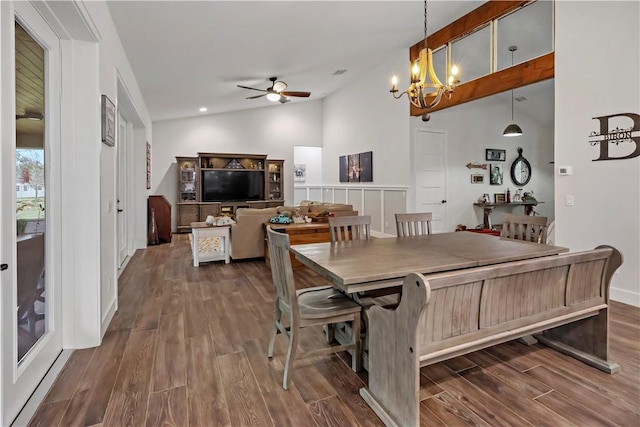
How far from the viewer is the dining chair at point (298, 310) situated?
1.99 meters

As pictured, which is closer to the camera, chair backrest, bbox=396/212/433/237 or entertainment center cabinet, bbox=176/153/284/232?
chair backrest, bbox=396/212/433/237

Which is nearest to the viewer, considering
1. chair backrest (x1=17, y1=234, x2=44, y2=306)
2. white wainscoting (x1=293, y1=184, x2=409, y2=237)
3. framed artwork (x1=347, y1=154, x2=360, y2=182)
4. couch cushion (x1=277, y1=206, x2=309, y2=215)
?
chair backrest (x1=17, y1=234, x2=44, y2=306)

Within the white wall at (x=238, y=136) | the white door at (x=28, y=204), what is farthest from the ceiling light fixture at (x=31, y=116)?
the white wall at (x=238, y=136)

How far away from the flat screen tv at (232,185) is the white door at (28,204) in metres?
6.53

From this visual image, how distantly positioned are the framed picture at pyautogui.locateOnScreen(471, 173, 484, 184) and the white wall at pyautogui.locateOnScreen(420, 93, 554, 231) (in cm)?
7

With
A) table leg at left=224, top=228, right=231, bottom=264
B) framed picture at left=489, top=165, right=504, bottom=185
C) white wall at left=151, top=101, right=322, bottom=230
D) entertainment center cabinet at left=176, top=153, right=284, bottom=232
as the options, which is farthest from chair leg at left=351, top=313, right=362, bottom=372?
white wall at left=151, top=101, right=322, bottom=230

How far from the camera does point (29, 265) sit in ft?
6.59

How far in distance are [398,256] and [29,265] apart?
226 centimetres

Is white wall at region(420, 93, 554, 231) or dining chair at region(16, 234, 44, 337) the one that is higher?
white wall at region(420, 93, 554, 231)

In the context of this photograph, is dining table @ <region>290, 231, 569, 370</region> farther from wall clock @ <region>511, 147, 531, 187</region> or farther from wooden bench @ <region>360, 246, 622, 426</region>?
wall clock @ <region>511, 147, 531, 187</region>

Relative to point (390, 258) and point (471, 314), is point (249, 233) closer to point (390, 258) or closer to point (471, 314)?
point (390, 258)

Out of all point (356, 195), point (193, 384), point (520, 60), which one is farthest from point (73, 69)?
point (356, 195)

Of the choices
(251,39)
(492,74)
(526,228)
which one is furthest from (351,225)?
(492,74)

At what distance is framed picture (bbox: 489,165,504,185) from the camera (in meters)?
7.72
